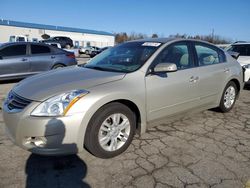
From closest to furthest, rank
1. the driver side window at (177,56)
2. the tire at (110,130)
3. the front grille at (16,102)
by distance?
A: the front grille at (16,102) → the tire at (110,130) → the driver side window at (177,56)

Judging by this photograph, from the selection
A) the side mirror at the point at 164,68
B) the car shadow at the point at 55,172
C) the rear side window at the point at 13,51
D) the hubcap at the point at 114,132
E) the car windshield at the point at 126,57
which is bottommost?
the car shadow at the point at 55,172

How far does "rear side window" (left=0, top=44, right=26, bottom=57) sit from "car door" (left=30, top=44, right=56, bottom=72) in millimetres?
286

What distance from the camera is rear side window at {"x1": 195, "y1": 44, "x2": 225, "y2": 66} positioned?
4.32 metres

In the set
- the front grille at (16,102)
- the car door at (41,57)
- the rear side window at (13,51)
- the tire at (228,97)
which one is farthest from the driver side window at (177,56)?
the rear side window at (13,51)

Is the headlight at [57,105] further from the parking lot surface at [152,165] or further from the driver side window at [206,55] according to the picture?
the driver side window at [206,55]

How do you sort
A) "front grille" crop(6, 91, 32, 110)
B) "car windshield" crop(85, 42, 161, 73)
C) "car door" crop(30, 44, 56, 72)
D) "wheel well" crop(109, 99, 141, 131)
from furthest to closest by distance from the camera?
1. "car door" crop(30, 44, 56, 72)
2. "car windshield" crop(85, 42, 161, 73)
3. "wheel well" crop(109, 99, 141, 131)
4. "front grille" crop(6, 91, 32, 110)

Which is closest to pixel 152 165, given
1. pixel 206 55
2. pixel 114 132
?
pixel 114 132

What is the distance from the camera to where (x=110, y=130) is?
3105 mm

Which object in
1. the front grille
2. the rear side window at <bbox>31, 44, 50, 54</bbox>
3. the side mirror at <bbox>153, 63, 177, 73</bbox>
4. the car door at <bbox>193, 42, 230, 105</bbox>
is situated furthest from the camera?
the rear side window at <bbox>31, 44, 50, 54</bbox>

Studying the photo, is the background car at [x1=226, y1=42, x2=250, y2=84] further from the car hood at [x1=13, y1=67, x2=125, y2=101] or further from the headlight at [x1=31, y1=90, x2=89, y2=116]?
the headlight at [x1=31, y1=90, x2=89, y2=116]

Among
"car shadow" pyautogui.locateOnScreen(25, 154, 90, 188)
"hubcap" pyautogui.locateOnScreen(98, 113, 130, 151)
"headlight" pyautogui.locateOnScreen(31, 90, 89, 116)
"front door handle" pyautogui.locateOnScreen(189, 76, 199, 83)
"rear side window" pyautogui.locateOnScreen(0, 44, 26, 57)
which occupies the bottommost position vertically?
"car shadow" pyautogui.locateOnScreen(25, 154, 90, 188)

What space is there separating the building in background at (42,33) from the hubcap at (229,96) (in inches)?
1258

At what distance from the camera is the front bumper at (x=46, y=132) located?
265cm

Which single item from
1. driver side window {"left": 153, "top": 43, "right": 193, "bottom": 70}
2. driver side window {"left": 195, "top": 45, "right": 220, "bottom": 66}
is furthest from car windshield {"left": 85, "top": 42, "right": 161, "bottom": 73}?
driver side window {"left": 195, "top": 45, "right": 220, "bottom": 66}
